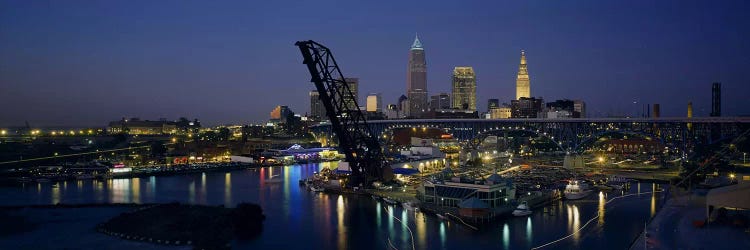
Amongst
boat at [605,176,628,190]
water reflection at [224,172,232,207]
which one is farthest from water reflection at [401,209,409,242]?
boat at [605,176,628,190]

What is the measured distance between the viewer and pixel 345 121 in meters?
25.8

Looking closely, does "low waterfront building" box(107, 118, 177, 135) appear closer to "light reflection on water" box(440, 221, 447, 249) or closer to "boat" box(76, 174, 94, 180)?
"boat" box(76, 174, 94, 180)

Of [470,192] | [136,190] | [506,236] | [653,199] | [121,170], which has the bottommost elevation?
[506,236]

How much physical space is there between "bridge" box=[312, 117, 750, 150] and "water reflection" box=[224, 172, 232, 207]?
21.5 metres

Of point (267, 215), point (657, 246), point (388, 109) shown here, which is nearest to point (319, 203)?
point (267, 215)

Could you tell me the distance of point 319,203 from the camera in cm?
2341

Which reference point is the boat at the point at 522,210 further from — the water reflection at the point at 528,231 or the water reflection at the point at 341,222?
the water reflection at the point at 341,222

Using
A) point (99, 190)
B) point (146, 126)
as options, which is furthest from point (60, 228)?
point (146, 126)

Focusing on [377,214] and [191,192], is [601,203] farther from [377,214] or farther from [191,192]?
[191,192]

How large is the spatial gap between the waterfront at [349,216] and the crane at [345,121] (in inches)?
78.8

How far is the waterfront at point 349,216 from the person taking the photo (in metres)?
16.1

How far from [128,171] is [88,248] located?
67.8 ft

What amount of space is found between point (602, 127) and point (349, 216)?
25.9 metres

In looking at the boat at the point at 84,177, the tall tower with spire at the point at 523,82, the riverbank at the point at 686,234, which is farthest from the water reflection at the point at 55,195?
the tall tower with spire at the point at 523,82
